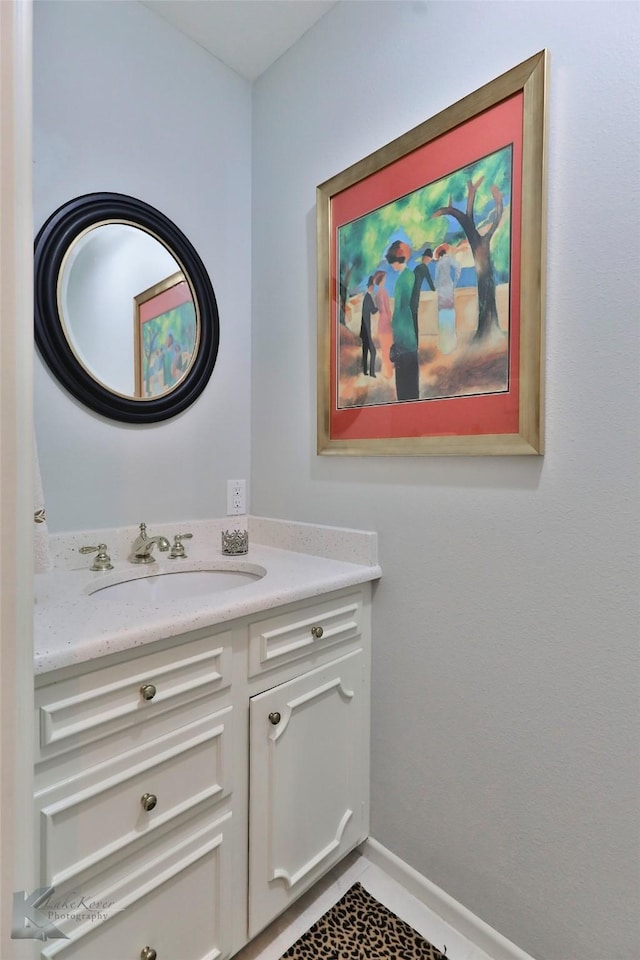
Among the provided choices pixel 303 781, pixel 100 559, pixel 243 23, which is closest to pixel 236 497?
pixel 100 559

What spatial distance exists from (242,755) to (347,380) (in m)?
1.03

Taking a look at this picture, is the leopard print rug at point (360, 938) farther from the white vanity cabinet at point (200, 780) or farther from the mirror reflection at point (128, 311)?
the mirror reflection at point (128, 311)

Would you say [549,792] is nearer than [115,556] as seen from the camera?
Yes

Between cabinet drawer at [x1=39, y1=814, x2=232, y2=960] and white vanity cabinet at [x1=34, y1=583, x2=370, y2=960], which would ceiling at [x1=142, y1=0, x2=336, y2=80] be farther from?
cabinet drawer at [x1=39, y1=814, x2=232, y2=960]

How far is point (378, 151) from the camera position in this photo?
1.33m

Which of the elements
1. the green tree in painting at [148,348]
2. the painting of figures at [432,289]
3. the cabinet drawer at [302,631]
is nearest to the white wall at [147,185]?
the green tree in painting at [148,348]

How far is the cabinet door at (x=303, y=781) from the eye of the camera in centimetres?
110

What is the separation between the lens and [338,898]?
1.29 meters

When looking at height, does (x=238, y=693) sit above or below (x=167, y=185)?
below

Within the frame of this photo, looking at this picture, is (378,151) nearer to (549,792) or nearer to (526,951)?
(549,792)

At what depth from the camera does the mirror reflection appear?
1.37 metres

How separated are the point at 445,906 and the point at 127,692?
103 cm

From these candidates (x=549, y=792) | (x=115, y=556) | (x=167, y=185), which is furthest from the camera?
(x=167, y=185)


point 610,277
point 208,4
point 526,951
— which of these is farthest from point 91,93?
point 526,951
